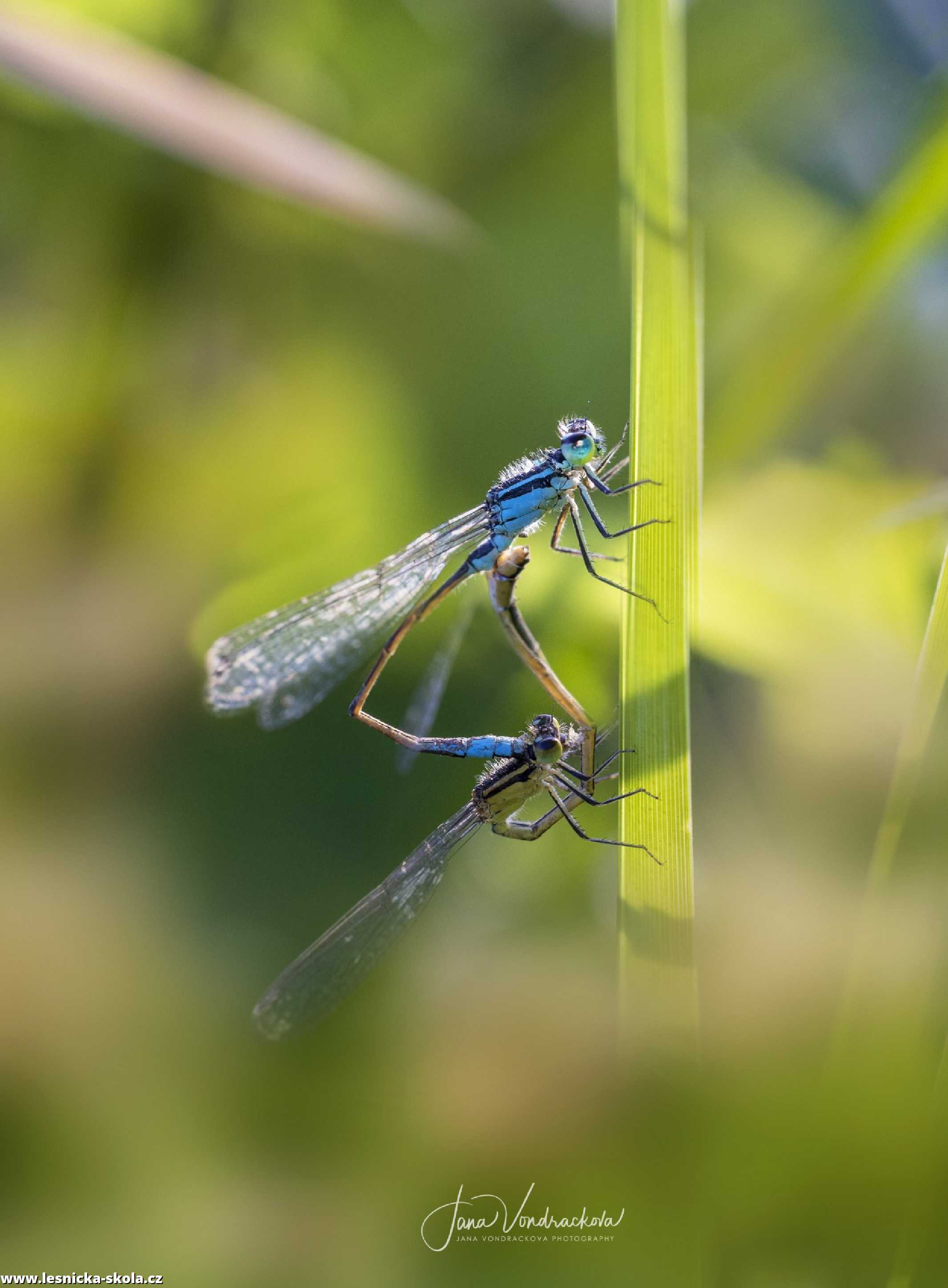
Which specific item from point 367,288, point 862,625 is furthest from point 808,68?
point 862,625

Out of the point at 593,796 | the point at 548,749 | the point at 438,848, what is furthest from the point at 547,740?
the point at 438,848

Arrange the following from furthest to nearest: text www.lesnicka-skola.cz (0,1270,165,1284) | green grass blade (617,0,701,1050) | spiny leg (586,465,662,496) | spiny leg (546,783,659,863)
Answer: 1. text www.lesnicka-skola.cz (0,1270,165,1284)
2. spiny leg (546,783,659,863)
3. spiny leg (586,465,662,496)
4. green grass blade (617,0,701,1050)

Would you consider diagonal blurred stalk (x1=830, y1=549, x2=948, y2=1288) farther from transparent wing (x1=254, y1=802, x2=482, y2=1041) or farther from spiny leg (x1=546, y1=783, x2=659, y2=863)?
transparent wing (x1=254, y1=802, x2=482, y2=1041)

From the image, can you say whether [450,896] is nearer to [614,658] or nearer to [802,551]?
[614,658]

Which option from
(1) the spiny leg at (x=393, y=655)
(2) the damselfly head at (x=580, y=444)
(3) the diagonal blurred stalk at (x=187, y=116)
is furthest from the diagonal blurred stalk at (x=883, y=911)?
(3) the diagonal blurred stalk at (x=187, y=116)

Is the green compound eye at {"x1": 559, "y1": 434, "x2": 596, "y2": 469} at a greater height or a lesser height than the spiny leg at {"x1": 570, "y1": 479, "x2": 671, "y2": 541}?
greater

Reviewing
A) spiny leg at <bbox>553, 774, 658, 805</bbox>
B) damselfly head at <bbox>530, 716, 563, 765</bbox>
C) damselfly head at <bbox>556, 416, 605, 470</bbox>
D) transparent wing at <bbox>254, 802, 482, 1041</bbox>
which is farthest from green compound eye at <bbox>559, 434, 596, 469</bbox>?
transparent wing at <bbox>254, 802, 482, 1041</bbox>

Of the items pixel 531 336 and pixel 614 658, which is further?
pixel 531 336
